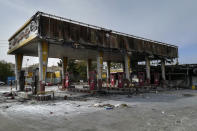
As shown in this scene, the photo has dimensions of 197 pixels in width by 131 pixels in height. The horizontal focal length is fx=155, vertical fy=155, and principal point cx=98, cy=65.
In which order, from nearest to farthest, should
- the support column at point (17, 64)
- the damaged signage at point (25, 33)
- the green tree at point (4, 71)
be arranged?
the damaged signage at point (25, 33)
the support column at point (17, 64)
the green tree at point (4, 71)

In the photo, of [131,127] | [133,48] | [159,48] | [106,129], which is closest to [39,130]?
[106,129]

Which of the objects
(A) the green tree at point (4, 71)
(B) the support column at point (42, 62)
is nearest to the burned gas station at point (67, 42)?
(B) the support column at point (42, 62)

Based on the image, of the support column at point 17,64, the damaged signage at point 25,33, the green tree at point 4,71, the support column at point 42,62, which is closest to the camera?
the support column at point 42,62

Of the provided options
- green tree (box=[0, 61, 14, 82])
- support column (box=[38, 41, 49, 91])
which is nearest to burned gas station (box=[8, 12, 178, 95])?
support column (box=[38, 41, 49, 91])

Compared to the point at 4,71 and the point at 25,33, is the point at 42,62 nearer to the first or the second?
the point at 25,33

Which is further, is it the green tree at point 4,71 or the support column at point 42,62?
the green tree at point 4,71

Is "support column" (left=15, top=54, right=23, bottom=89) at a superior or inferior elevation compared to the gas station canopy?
inferior

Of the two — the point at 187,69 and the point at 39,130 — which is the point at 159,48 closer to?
the point at 187,69

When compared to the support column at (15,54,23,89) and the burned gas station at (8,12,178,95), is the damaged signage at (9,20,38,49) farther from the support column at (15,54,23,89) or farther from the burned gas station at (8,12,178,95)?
the support column at (15,54,23,89)

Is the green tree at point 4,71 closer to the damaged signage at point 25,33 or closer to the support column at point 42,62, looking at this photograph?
the damaged signage at point 25,33

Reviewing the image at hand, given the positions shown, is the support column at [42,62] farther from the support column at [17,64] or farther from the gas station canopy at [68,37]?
the support column at [17,64]

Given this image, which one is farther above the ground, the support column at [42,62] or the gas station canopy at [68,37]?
the gas station canopy at [68,37]

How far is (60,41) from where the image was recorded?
15977mm

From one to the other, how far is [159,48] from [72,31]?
58.9 feet
